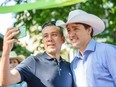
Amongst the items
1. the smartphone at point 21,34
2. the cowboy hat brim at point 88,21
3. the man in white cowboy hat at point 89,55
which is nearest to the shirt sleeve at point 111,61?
the man in white cowboy hat at point 89,55

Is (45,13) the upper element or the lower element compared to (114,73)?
upper

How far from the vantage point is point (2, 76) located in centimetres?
388

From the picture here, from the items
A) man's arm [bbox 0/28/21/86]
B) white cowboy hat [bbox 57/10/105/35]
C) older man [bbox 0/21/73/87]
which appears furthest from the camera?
white cowboy hat [bbox 57/10/105/35]

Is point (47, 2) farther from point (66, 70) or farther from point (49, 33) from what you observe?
point (66, 70)

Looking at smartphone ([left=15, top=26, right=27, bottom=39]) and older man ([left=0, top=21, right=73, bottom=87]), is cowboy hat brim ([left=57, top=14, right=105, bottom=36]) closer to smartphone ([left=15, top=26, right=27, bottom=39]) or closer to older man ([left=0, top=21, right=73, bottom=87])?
older man ([left=0, top=21, right=73, bottom=87])

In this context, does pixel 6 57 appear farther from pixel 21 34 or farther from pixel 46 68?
pixel 46 68

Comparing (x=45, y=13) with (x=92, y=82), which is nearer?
(x=92, y=82)

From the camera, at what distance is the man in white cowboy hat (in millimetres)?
4027

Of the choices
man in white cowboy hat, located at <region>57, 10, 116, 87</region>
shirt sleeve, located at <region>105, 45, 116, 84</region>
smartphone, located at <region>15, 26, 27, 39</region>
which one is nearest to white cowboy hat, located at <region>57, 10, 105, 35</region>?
man in white cowboy hat, located at <region>57, 10, 116, 87</region>

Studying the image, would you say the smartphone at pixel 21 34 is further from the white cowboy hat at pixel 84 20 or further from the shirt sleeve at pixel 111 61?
the shirt sleeve at pixel 111 61

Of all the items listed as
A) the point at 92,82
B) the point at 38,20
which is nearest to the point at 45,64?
the point at 92,82

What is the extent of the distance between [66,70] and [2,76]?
0.88m

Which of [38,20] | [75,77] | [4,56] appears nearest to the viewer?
[4,56]

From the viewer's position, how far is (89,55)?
4.23 meters
